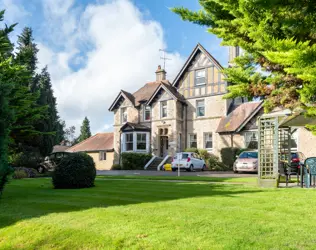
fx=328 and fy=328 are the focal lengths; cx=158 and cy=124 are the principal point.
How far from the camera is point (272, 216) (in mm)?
6078

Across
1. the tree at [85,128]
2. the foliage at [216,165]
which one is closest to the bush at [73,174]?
A: the foliage at [216,165]

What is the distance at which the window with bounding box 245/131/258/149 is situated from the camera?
1161 inches

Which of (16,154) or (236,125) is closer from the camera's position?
(16,154)

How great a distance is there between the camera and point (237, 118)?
3122 centimetres

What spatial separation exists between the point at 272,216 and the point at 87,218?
11.5ft

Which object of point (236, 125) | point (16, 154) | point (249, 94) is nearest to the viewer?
point (249, 94)

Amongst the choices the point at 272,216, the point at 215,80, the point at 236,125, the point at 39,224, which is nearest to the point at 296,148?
the point at 236,125

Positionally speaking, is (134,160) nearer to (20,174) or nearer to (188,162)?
(188,162)

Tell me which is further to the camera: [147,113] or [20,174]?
[147,113]

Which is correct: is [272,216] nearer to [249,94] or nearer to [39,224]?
[249,94]

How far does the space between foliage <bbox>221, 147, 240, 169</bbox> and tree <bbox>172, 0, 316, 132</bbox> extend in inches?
989

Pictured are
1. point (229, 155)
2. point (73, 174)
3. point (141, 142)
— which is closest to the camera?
point (73, 174)

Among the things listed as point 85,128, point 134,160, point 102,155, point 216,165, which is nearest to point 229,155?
point 216,165

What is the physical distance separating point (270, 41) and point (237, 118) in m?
29.5
